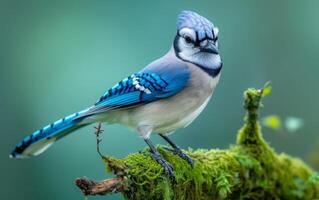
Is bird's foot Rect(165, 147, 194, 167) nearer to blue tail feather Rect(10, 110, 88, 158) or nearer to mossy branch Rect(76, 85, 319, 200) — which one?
mossy branch Rect(76, 85, 319, 200)

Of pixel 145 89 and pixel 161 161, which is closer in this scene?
pixel 161 161

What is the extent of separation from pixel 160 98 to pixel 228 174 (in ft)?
1.87

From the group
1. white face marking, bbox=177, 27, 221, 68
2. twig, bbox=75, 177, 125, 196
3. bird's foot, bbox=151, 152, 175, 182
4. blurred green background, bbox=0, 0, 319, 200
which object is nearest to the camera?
twig, bbox=75, 177, 125, 196

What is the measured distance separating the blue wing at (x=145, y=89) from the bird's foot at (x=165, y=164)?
0.34m

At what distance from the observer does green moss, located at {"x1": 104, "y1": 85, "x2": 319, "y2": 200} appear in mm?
3605

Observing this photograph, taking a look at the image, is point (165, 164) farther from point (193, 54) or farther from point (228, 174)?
point (193, 54)

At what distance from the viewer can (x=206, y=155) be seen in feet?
13.7

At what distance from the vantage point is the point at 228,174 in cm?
405

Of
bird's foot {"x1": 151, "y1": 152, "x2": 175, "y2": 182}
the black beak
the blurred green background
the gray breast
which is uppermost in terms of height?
the blurred green background

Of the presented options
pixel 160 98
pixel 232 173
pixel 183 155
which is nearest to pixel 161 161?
pixel 183 155

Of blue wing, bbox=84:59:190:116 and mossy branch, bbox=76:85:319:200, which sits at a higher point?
blue wing, bbox=84:59:190:116

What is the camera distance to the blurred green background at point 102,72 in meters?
6.11

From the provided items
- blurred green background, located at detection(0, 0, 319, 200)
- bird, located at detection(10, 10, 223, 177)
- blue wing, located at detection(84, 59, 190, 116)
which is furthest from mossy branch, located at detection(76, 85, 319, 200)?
blurred green background, located at detection(0, 0, 319, 200)

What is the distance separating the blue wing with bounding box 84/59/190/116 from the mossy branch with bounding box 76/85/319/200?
0.30 metres
